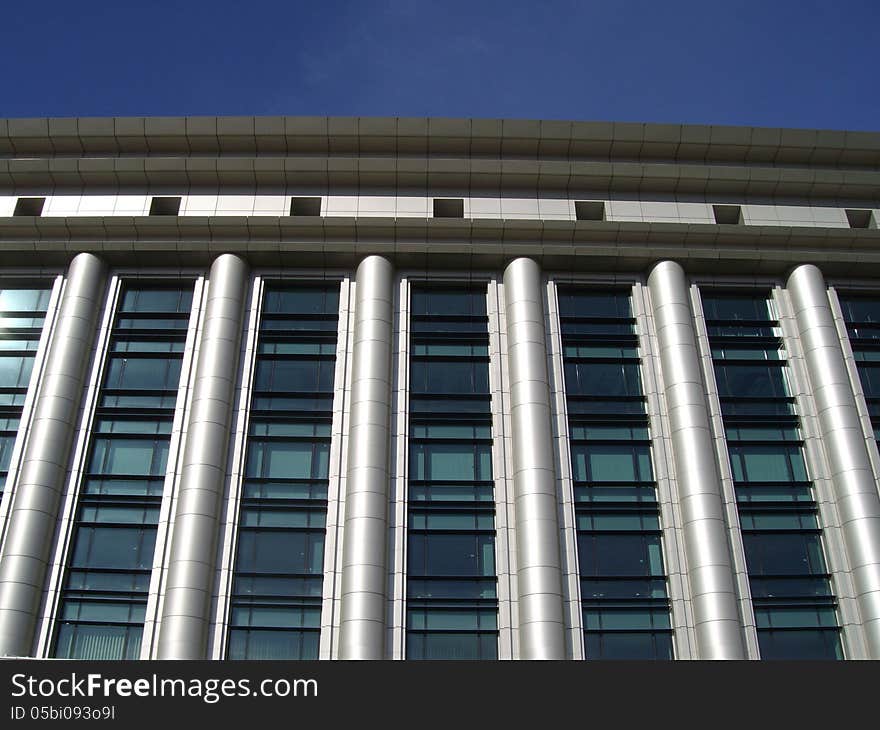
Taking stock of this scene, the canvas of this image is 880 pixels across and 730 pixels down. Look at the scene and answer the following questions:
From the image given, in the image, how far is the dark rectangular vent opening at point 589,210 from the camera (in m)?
37.3

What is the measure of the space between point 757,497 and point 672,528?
11.0 ft

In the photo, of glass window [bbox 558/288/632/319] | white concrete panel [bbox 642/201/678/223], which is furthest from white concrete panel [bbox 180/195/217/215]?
white concrete panel [bbox 642/201/678/223]

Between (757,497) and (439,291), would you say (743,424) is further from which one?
(439,291)

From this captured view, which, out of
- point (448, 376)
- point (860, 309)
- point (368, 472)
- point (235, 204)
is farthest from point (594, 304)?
point (235, 204)

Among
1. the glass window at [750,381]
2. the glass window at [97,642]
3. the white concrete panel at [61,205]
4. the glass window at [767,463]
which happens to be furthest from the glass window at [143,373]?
the glass window at [767,463]

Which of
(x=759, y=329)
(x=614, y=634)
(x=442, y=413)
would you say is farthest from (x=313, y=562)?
(x=759, y=329)

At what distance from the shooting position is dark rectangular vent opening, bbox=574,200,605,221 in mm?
37344

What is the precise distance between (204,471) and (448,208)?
14.4m

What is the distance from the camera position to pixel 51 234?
36031 mm

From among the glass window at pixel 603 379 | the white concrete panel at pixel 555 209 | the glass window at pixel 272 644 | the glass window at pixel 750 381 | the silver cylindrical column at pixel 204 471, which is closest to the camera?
the silver cylindrical column at pixel 204 471

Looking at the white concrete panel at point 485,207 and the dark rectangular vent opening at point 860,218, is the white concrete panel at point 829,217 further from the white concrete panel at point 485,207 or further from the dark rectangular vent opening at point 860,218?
the white concrete panel at point 485,207

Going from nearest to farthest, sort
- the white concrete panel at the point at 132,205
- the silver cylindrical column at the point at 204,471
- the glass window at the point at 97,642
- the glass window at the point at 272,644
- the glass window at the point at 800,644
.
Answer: the silver cylindrical column at the point at 204,471 < the glass window at the point at 97,642 < the glass window at the point at 272,644 < the glass window at the point at 800,644 < the white concrete panel at the point at 132,205

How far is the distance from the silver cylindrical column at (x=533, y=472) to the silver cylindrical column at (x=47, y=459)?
49.7ft

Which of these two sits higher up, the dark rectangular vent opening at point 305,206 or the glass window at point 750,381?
the dark rectangular vent opening at point 305,206
